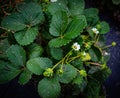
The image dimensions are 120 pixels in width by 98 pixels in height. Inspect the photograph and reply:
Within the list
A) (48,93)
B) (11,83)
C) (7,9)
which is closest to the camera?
(48,93)

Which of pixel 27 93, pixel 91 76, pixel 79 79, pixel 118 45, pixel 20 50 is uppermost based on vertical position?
pixel 20 50

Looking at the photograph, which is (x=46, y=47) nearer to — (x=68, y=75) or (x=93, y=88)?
(x=68, y=75)

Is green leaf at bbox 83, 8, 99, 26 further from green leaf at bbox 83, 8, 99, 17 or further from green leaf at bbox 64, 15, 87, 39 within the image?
green leaf at bbox 64, 15, 87, 39

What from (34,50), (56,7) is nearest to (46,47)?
(34,50)

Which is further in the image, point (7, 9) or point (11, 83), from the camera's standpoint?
point (11, 83)

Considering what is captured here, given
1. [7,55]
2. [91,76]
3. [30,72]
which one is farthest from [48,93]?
[91,76]

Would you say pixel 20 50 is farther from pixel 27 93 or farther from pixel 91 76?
pixel 27 93

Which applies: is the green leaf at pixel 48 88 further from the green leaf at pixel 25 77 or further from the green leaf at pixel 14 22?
the green leaf at pixel 14 22
